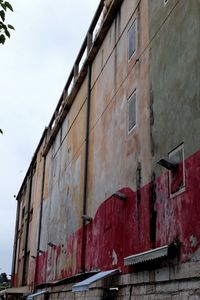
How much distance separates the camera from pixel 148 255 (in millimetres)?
8805

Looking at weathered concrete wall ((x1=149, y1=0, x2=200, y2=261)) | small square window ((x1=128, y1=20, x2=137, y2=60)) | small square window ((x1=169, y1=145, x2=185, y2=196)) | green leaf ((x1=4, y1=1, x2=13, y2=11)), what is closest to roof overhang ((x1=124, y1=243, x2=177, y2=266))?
weathered concrete wall ((x1=149, y1=0, x2=200, y2=261))

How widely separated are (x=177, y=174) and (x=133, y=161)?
252 cm

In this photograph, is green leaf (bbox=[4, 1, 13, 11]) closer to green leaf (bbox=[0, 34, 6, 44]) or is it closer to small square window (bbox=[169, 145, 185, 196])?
green leaf (bbox=[0, 34, 6, 44])

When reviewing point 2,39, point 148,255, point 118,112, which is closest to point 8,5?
point 2,39

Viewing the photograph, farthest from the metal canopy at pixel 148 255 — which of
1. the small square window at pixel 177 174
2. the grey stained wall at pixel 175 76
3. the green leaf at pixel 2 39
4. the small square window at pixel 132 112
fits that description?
the green leaf at pixel 2 39

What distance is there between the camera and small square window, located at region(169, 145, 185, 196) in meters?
8.34

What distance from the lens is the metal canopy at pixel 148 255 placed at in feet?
27.1

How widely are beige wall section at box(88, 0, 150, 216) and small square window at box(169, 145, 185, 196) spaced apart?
1.20 m

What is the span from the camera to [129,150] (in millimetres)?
11383

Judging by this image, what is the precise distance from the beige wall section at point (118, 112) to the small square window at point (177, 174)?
47.4 inches

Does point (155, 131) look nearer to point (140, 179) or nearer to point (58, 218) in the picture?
point (140, 179)

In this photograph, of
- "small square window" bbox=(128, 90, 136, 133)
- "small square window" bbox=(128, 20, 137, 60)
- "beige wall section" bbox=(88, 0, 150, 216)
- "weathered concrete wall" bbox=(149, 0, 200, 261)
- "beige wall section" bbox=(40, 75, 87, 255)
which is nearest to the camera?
"weathered concrete wall" bbox=(149, 0, 200, 261)

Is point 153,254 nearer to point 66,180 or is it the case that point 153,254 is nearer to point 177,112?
point 177,112

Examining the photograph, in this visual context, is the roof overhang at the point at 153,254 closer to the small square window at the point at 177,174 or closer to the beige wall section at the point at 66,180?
the small square window at the point at 177,174
